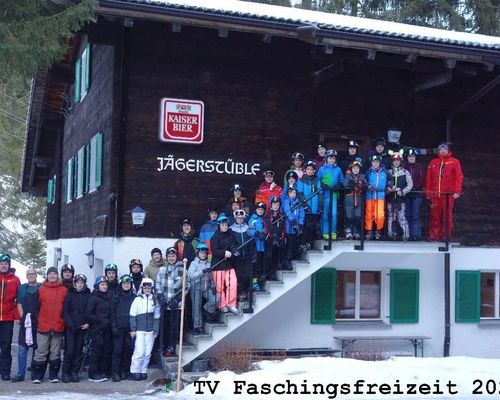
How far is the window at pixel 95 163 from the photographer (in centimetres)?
1453

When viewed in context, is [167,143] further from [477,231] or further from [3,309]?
[477,231]

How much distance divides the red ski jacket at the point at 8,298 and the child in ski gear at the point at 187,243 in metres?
2.63

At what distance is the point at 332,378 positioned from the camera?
11.3 m

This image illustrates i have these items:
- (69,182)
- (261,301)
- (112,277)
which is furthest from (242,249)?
(69,182)

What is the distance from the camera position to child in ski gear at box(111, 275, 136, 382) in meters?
11.5

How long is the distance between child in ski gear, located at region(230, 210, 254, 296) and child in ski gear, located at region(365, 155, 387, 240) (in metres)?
2.03

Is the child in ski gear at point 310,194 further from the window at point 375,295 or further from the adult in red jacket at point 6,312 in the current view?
the adult in red jacket at point 6,312

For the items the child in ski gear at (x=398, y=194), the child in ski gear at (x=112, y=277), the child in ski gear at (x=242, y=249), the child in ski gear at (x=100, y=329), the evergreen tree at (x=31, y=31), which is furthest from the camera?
the child in ski gear at (x=398, y=194)

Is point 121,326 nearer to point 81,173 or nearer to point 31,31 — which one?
point 31,31

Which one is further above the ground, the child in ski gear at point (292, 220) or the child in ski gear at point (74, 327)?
the child in ski gear at point (292, 220)

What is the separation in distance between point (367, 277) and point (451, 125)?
11.4ft

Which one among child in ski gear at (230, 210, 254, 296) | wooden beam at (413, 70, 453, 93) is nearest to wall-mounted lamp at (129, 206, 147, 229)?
child in ski gear at (230, 210, 254, 296)

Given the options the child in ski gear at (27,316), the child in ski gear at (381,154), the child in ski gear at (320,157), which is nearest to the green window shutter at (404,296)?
the child in ski gear at (381,154)

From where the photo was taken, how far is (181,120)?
44.6ft
